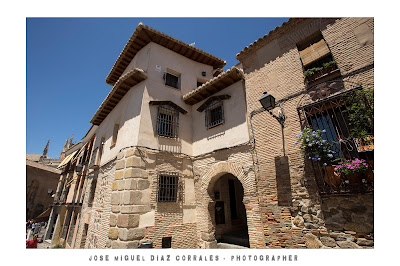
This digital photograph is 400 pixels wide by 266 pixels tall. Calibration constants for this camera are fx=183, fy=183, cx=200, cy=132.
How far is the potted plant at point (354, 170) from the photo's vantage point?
12.2 ft

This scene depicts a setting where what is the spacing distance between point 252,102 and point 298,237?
4.43m

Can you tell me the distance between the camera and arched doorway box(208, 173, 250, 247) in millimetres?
7344

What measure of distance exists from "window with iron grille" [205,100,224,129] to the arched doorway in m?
2.50

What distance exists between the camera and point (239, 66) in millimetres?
8109

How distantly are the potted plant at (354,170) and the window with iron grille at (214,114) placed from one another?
471 cm

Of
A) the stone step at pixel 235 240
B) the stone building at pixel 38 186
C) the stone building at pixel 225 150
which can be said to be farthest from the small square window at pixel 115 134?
the stone building at pixel 38 186

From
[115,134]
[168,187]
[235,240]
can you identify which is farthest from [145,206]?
[115,134]

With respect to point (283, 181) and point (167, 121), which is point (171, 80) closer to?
point (167, 121)

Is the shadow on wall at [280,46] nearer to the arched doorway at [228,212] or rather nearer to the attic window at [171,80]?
the attic window at [171,80]

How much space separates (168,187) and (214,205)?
2.07m

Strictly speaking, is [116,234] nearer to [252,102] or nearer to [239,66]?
[252,102]

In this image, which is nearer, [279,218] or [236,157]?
[279,218]

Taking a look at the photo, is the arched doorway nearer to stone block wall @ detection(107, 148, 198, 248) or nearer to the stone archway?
the stone archway

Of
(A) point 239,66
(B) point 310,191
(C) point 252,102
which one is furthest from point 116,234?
(A) point 239,66
